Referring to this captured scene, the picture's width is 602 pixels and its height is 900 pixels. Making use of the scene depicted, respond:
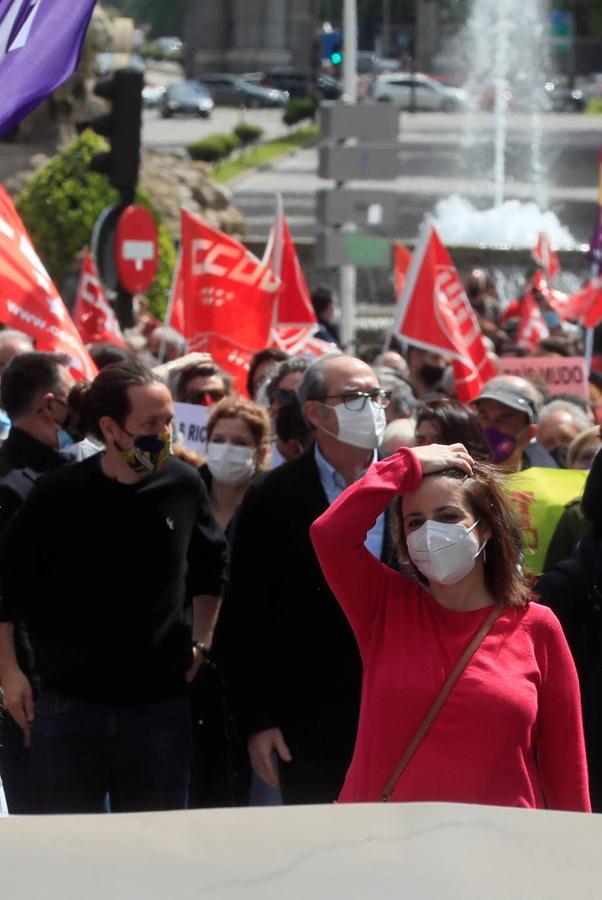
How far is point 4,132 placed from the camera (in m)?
4.17

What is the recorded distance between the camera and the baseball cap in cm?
630

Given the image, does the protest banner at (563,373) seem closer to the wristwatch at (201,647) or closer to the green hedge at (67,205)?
the wristwatch at (201,647)

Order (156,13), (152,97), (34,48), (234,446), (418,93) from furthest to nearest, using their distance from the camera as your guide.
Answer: (156,13), (152,97), (418,93), (234,446), (34,48)

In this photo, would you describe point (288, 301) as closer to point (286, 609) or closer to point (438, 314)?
point (438, 314)

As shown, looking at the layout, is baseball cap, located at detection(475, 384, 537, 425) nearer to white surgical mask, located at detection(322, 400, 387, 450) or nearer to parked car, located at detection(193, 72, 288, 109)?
white surgical mask, located at detection(322, 400, 387, 450)

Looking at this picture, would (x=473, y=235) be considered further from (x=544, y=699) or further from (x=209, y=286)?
(x=544, y=699)

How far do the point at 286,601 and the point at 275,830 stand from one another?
283cm

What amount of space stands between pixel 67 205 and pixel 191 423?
11.6 m

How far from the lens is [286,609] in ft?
14.7

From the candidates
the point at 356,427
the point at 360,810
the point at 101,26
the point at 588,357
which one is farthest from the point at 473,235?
the point at 360,810

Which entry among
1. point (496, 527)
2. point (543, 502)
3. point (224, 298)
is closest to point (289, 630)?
point (543, 502)

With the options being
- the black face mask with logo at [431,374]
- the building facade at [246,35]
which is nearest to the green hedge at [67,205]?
the black face mask with logo at [431,374]

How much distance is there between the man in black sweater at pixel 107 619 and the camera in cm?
452

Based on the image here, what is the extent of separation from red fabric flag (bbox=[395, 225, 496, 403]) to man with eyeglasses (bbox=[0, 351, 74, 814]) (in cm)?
405
